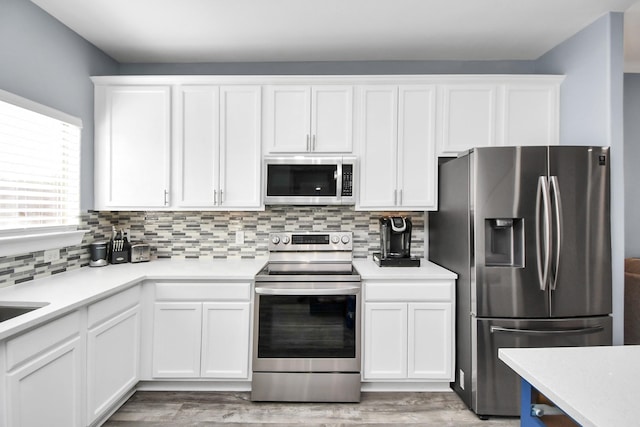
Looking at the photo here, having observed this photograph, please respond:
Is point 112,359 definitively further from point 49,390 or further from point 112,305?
point 49,390

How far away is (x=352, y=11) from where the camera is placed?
2250 millimetres

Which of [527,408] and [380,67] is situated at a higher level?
[380,67]

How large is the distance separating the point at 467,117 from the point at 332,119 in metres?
1.07

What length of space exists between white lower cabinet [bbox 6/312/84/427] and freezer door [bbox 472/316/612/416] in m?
2.35

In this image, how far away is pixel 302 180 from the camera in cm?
267

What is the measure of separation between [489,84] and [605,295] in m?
1.70

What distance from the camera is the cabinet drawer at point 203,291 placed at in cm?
242

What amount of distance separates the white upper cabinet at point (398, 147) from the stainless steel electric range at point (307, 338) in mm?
785

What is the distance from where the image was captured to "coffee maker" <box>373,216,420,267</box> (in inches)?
105

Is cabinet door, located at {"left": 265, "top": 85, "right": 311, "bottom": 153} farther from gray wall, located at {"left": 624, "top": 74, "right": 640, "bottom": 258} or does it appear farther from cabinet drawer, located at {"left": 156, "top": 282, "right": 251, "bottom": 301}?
gray wall, located at {"left": 624, "top": 74, "right": 640, "bottom": 258}

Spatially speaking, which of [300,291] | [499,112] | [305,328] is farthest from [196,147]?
[499,112]

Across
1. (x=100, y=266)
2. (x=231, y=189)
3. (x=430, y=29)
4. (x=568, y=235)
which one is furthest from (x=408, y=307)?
(x=100, y=266)

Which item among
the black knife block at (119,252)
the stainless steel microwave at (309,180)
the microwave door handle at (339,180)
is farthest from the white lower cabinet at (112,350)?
the microwave door handle at (339,180)

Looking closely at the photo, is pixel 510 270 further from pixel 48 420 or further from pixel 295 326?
pixel 48 420
